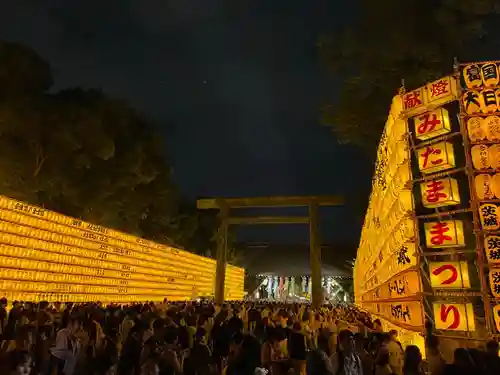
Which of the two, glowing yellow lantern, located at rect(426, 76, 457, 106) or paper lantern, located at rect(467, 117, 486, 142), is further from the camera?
glowing yellow lantern, located at rect(426, 76, 457, 106)

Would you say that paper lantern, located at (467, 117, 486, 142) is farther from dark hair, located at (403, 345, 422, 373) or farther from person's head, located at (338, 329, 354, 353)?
person's head, located at (338, 329, 354, 353)

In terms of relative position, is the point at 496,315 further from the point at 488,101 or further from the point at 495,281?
the point at 488,101

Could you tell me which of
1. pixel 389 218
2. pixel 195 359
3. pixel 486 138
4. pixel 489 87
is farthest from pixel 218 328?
pixel 489 87

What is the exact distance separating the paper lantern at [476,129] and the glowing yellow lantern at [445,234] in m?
1.43

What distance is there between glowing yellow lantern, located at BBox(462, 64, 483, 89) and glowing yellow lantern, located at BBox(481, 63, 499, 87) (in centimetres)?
6

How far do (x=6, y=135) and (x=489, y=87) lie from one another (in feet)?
54.6

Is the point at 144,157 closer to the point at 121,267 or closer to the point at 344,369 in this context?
the point at 121,267

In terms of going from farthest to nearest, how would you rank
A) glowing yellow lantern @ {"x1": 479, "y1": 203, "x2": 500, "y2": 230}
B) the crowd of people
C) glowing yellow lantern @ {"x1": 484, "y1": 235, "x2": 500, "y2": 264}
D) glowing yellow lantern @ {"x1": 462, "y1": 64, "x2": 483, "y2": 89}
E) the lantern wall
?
the lantern wall < glowing yellow lantern @ {"x1": 462, "y1": 64, "x2": 483, "y2": 89} < glowing yellow lantern @ {"x1": 479, "y1": 203, "x2": 500, "y2": 230} < glowing yellow lantern @ {"x1": 484, "y1": 235, "x2": 500, "y2": 264} < the crowd of people

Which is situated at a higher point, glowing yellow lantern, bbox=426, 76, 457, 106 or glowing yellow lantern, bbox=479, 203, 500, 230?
glowing yellow lantern, bbox=426, 76, 457, 106

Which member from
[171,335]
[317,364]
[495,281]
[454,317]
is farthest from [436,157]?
[171,335]

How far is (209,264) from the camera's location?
33844 mm

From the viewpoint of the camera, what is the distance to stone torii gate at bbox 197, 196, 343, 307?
69.7 ft

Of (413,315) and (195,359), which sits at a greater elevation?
(413,315)

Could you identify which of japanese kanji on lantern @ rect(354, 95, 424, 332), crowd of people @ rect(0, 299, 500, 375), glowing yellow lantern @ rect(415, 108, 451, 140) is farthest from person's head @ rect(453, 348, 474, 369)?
glowing yellow lantern @ rect(415, 108, 451, 140)
